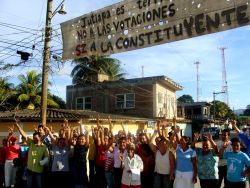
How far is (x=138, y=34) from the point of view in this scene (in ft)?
26.1

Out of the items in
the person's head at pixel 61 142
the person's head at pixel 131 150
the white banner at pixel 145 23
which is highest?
the white banner at pixel 145 23

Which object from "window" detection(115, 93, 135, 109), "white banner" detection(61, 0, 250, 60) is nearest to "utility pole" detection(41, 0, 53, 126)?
A: "white banner" detection(61, 0, 250, 60)

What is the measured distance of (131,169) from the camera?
8062mm

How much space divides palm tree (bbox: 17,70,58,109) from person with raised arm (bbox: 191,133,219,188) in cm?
2335

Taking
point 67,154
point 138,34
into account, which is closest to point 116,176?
point 67,154

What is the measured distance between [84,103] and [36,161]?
24.5m

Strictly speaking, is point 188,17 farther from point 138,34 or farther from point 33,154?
point 33,154

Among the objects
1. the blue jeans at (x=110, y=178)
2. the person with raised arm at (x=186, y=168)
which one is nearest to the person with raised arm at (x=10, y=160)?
the blue jeans at (x=110, y=178)

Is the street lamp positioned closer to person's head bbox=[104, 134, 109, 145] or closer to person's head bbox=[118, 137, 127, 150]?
person's head bbox=[104, 134, 109, 145]

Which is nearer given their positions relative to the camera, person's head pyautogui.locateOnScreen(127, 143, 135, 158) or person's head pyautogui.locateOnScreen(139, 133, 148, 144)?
person's head pyautogui.locateOnScreen(127, 143, 135, 158)

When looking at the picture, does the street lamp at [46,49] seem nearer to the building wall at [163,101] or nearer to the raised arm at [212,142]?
the raised arm at [212,142]

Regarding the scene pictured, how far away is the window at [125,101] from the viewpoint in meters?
31.4

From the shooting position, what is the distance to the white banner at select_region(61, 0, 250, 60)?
21.9 ft

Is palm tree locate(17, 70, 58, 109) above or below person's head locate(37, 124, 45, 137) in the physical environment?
above
